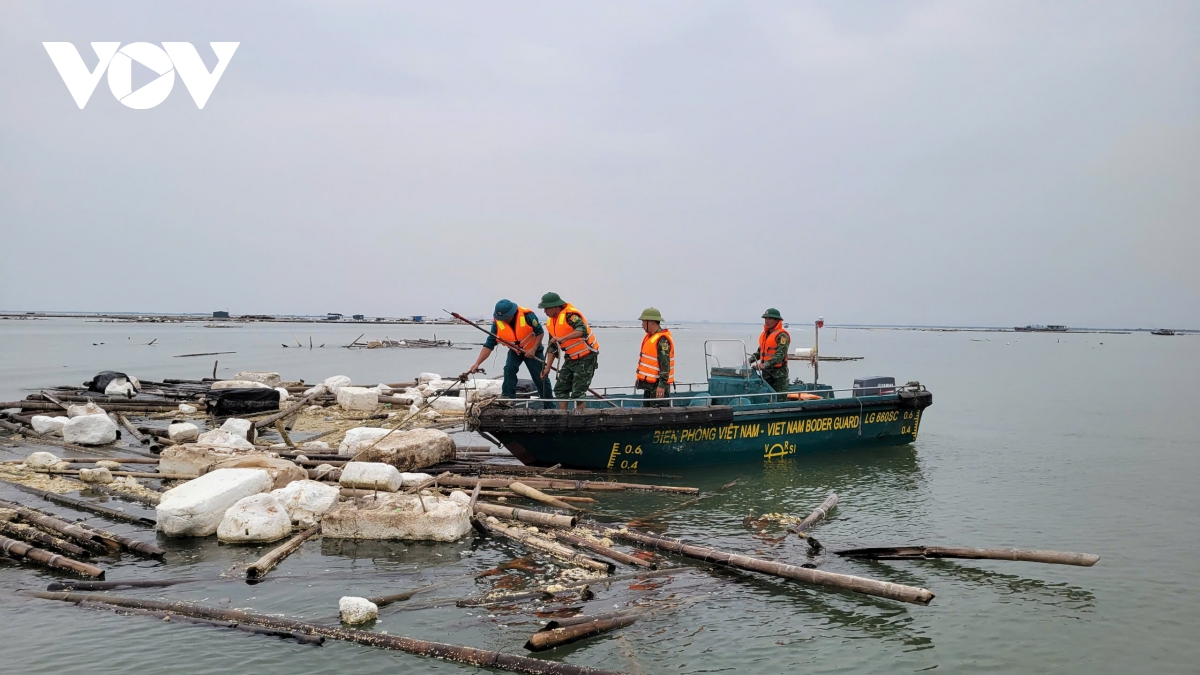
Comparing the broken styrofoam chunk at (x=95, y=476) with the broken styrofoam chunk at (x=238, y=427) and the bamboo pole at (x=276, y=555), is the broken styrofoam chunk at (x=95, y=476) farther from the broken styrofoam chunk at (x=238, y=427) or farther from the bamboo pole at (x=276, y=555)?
the bamboo pole at (x=276, y=555)

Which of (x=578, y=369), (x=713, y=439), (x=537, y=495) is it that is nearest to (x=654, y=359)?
(x=578, y=369)

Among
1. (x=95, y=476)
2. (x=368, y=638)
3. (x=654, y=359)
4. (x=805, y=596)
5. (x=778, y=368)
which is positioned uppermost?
(x=654, y=359)

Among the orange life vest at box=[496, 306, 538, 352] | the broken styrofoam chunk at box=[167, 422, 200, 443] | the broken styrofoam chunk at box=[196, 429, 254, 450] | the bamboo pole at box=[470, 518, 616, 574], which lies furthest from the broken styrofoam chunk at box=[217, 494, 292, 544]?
the broken styrofoam chunk at box=[167, 422, 200, 443]

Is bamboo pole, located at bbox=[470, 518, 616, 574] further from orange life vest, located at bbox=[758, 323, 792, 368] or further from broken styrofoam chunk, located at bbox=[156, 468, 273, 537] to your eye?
orange life vest, located at bbox=[758, 323, 792, 368]

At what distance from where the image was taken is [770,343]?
13898 mm

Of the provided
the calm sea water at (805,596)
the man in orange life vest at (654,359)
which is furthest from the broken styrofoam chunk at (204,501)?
the man in orange life vest at (654,359)

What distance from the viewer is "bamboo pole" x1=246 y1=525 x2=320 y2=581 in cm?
686

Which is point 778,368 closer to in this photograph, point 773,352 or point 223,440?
point 773,352

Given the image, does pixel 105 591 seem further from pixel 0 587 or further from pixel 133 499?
pixel 133 499

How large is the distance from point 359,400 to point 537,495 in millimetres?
10666

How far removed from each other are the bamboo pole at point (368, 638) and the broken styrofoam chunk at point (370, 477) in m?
3.25

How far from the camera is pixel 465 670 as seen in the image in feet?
17.4

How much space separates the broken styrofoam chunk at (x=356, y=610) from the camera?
19.4 feet

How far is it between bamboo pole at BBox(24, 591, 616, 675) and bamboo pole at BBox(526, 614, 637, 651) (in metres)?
0.24
